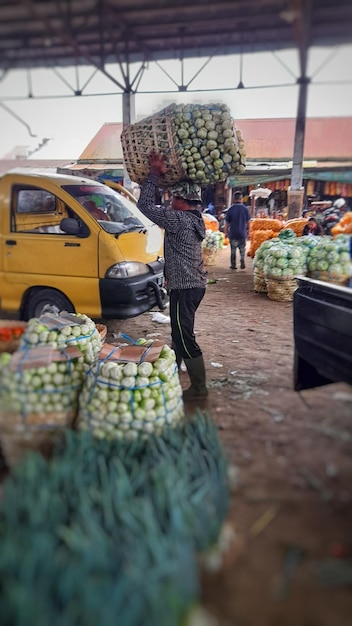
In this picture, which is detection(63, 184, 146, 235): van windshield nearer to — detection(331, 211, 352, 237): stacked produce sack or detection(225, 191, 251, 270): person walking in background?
detection(331, 211, 352, 237): stacked produce sack

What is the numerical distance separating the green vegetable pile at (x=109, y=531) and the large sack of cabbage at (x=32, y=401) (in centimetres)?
30

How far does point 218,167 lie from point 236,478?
1901mm

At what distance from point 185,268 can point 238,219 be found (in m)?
6.78

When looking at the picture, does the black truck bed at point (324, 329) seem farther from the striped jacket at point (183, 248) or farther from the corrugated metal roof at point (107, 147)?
the corrugated metal roof at point (107, 147)

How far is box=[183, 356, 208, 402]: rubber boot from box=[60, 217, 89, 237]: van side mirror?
182 cm

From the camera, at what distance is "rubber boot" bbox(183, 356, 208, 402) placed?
360cm

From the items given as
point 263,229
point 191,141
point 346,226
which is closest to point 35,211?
point 191,141

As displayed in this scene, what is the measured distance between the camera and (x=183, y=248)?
3.47 meters

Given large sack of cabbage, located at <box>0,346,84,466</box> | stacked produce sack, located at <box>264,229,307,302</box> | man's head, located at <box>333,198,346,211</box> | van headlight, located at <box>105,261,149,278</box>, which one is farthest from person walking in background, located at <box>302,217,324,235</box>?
large sack of cabbage, located at <box>0,346,84,466</box>

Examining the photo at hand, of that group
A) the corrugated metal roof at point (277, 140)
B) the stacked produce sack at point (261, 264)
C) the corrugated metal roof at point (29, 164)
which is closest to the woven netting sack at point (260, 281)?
the stacked produce sack at point (261, 264)

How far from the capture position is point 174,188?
319 cm

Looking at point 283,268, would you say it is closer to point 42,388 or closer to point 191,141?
point 191,141

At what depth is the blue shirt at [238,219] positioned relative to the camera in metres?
9.84

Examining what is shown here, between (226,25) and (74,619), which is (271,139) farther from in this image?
(74,619)
